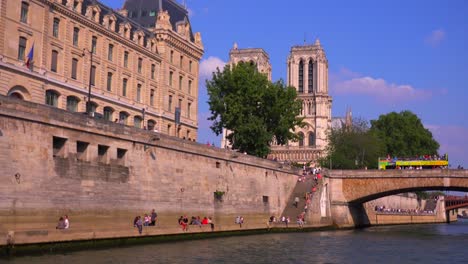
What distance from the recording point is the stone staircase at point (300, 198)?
59781 mm

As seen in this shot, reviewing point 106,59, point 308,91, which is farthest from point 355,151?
point 308,91

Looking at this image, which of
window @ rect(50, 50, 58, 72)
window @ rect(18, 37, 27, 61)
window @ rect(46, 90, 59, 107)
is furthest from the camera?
window @ rect(50, 50, 58, 72)

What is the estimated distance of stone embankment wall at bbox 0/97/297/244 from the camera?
28734 mm

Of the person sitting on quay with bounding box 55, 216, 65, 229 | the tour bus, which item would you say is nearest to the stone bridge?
the tour bus

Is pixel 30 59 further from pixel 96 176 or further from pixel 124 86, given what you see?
pixel 124 86

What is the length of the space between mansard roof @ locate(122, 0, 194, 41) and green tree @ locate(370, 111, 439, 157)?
150 feet

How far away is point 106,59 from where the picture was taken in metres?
59.1

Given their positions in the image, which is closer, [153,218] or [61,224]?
[61,224]

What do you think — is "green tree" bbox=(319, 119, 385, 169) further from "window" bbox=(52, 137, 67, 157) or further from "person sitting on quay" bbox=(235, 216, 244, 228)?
"window" bbox=(52, 137, 67, 157)

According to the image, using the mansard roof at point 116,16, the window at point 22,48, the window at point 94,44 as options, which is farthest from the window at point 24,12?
the window at point 94,44

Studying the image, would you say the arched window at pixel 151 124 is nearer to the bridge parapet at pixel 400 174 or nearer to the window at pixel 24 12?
the bridge parapet at pixel 400 174

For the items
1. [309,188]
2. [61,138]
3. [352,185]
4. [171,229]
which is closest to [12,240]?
[61,138]

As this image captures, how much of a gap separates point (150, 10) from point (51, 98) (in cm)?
2319

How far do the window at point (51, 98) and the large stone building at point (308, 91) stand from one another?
93502mm
